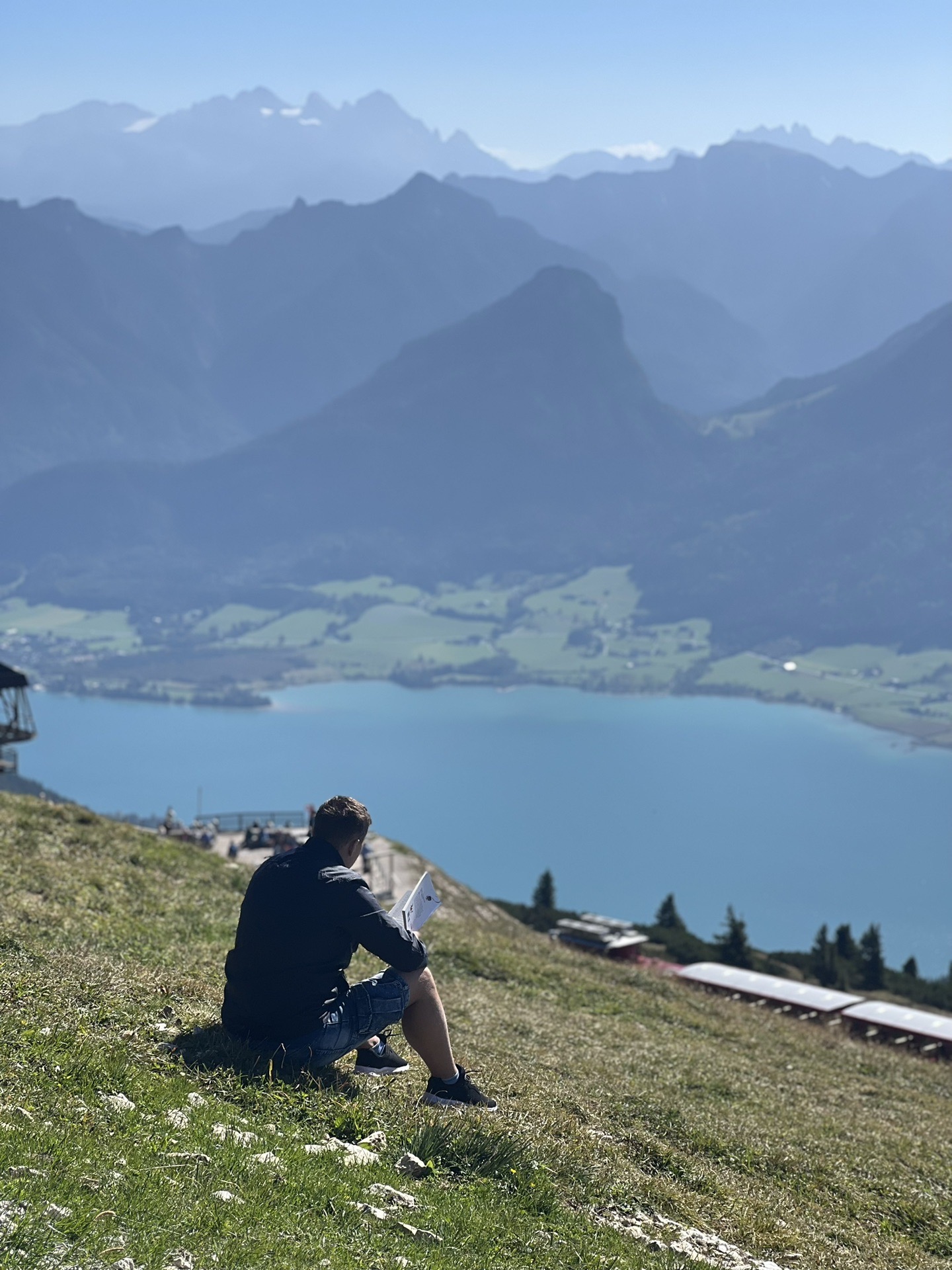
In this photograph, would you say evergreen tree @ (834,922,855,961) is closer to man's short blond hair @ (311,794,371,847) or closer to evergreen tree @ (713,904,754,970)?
evergreen tree @ (713,904,754,970)

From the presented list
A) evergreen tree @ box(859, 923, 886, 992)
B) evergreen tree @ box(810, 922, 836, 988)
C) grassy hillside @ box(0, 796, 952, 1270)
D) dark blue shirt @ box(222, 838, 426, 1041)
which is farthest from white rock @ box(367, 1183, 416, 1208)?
evergreen tree @ box(859, 923, 886, 992)

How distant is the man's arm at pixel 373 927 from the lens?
8.82 metres

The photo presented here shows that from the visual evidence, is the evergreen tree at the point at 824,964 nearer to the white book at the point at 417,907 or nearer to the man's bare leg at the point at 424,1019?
the white book at the point at 417,907

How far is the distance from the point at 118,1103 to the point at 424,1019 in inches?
91.0

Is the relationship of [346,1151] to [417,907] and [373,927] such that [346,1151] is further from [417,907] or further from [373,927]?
[417,907]

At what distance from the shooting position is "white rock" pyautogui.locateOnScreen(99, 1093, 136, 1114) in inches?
306

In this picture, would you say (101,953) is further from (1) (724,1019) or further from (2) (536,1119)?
(1) (724,1019)

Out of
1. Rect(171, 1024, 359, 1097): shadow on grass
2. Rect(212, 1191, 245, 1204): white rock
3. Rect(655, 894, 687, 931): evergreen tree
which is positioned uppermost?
Rect(171, 1024, 359, 1097): shadow on grass

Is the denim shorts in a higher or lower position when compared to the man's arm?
lower

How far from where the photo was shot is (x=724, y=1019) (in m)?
19.8

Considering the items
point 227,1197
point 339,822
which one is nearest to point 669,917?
point 339,822

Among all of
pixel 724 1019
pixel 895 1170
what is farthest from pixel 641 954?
pixel 895 1170

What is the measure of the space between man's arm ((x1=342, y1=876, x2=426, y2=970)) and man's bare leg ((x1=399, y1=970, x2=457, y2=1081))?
0.97 ft

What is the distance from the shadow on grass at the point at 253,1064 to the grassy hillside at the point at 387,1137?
0.02 m
